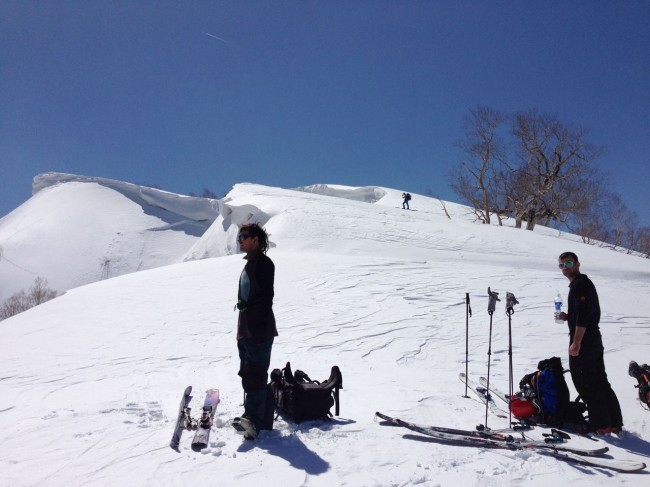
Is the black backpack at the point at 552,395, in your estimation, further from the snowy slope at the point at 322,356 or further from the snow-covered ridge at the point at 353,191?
the snow-covered ridge at the point at 353,191

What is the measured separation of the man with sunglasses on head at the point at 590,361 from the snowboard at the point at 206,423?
358 cm

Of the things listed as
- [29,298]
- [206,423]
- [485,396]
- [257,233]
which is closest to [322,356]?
[485,396]

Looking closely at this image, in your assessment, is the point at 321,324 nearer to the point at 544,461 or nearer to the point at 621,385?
the point at 621,385

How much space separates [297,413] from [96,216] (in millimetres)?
54599

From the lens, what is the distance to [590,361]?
4266mm

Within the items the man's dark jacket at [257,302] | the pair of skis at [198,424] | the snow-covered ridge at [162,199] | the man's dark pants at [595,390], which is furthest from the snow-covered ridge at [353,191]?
the man's dark jacket at [257,302]

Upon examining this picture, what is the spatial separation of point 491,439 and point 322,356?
12.5 feet

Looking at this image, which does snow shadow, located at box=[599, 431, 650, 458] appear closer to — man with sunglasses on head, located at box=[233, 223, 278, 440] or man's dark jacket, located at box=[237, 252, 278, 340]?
man with sunglasses on head, located at box=[233, 223, 278, 440]

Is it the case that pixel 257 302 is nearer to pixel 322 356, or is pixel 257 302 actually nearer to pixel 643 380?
pixel 322 356

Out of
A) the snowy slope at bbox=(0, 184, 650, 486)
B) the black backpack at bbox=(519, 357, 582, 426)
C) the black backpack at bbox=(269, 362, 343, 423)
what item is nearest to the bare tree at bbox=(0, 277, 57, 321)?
the snowy slope at bbox=(0, 184, 650, 486)

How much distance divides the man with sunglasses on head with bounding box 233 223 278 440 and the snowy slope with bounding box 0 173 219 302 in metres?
43.3

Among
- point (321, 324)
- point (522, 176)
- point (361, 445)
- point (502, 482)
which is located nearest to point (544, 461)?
point (502, 482)

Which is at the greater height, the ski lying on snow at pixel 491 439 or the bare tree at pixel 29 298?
the ski lying on snow at pixel 491 439

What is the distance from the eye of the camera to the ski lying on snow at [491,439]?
11.7 ft
